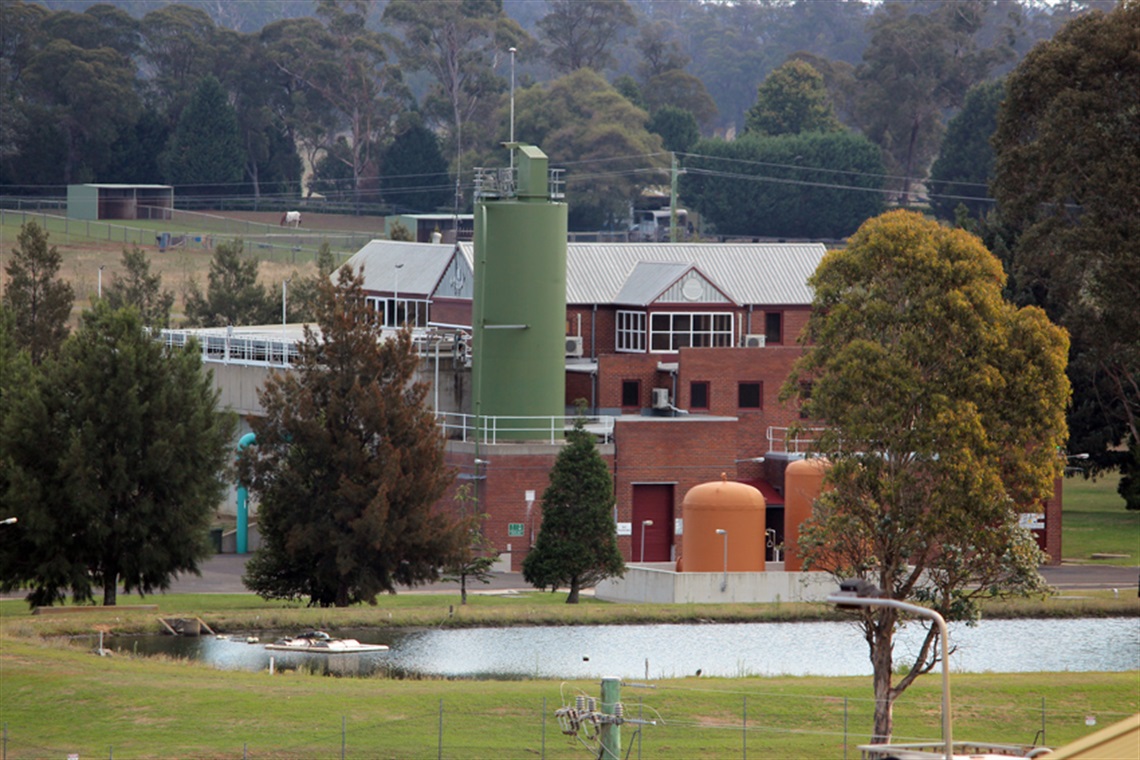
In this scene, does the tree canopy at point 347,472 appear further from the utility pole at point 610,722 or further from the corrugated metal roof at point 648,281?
the corrugated metal roof at point 648,281

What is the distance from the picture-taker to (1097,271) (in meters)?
50.7

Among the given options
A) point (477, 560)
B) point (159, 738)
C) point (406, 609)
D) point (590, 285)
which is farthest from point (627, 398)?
point (159, 738)

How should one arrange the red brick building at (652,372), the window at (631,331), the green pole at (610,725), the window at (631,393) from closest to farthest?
the green pole at (610,725), the red brick building at (652,372), the window at (631,393), the window at (631,331)

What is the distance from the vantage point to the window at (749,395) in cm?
5956

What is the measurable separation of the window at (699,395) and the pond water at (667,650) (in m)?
16.4

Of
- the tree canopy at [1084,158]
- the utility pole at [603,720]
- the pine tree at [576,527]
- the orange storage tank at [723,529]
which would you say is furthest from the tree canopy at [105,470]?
the tree canopy at [1084,158]

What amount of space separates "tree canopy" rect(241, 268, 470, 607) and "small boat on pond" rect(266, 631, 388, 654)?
12.7 feet

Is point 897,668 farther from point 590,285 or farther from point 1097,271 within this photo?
point 590,285

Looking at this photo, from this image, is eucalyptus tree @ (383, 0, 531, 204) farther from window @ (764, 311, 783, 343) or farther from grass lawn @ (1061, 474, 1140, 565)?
window @ (764, 311, 783, 343)

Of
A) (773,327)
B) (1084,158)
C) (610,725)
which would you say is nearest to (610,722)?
(610,725)

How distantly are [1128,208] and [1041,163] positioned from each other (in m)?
2.56

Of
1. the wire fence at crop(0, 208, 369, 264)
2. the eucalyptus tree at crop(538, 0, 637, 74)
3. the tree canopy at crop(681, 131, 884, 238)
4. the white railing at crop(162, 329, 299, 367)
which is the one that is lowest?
the white railing at crop(162, 329, 299, 367)

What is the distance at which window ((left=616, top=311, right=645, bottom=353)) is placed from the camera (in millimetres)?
62281

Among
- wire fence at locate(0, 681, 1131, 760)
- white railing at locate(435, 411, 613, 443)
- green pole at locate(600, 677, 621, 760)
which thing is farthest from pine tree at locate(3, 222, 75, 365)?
green pole at locate(600, 677, 621, 760)
